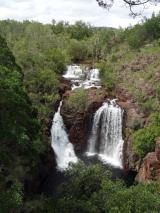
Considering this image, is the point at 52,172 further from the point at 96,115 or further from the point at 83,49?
the point at 83,49

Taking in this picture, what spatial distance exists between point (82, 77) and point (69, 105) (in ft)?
25.3

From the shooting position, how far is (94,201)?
18.6 m

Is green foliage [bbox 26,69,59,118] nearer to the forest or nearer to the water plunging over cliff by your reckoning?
the forest

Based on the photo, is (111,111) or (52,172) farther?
(111,111)

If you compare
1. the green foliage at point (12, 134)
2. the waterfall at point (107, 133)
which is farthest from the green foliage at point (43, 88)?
the green foliage at point (12, 134)

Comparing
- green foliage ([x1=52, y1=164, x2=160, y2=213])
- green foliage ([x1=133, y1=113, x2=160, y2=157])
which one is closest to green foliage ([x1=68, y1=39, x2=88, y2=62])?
green foliage ([x1=133, y1=113, x2=160, y2=157])

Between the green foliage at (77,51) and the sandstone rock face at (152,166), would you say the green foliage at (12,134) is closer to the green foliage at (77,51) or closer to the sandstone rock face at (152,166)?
the sandstone rock face at (152,166)

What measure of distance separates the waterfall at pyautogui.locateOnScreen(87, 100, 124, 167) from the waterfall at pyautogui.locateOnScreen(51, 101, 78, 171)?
1.60 metres

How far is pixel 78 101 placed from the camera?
39.3m

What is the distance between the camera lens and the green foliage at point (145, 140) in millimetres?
33219

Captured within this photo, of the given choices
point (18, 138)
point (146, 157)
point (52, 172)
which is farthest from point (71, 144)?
point (18, 138)

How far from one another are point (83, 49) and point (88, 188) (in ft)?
127

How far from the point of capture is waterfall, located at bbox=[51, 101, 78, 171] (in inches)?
1483

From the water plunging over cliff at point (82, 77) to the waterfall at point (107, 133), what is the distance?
16.9 feet
